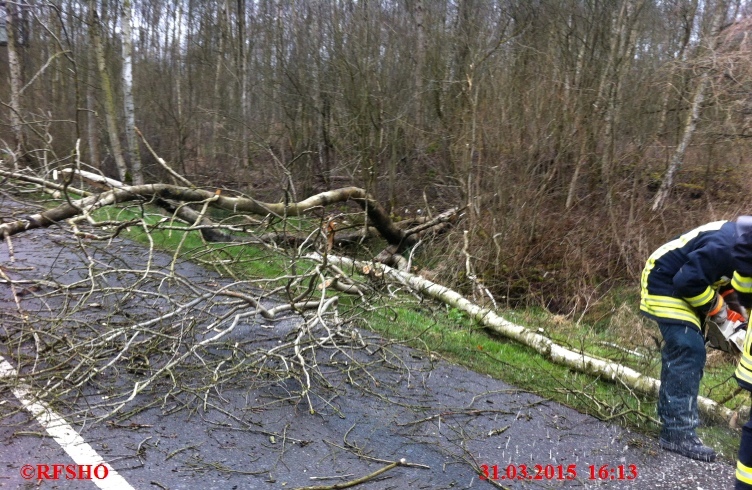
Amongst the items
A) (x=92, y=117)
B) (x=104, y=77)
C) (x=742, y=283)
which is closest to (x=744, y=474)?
(x=742, y=283)

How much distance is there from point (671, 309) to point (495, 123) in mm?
6585

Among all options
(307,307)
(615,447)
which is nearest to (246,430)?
(307,307)

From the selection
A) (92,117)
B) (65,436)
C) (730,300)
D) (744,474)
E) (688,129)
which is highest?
(688,129)

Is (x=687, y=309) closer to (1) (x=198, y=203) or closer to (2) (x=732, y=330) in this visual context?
(2) (x=732, y=330)

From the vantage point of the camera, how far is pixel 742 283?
3.31 metres

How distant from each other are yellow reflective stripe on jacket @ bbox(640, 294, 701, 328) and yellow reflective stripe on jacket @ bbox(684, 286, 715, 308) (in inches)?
2.0

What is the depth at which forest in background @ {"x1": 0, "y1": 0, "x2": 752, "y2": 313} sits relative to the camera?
980 cm

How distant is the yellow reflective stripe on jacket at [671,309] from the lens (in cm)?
411

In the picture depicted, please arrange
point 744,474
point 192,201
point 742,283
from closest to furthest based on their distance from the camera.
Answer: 1. point 744,474
2. point 742,283
3. point 192,201

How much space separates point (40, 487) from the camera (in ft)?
11.5

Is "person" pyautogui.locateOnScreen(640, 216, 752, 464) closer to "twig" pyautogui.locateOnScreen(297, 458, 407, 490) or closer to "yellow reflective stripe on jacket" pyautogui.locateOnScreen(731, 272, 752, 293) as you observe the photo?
"yellow reflective stripe on jacket" pyautogui.locateOnScreen(731, 272, 752, 293)

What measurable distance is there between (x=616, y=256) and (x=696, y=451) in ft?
20.5

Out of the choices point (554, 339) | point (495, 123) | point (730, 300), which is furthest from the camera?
point (495, 123)
